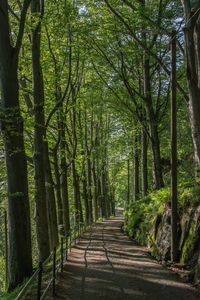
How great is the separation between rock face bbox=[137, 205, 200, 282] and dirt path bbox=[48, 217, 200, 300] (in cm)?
40

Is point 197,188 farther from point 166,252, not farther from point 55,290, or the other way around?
point 55,290

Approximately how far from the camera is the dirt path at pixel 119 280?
18.0 feet

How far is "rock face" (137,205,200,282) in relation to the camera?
20.5ft

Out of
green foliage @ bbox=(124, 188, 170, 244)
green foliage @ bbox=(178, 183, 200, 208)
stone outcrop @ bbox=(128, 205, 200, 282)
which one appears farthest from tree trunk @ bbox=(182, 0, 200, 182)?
stone outcrop @ bbox=(128, 205, 200, 282)

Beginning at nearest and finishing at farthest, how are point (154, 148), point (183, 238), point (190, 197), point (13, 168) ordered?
point (13, 168), point (183, 238), point (190, 197), point (154, 148)

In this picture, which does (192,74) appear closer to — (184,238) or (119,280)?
(184,238)

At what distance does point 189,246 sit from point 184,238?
48 cm

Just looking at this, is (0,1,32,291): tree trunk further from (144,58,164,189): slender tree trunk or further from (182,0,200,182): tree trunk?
(144,58,164,189): slender tree trunk

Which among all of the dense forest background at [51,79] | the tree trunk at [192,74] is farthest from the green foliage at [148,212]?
the tree trunk at [192,74]

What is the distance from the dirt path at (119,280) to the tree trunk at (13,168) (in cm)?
125

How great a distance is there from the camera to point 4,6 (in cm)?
734

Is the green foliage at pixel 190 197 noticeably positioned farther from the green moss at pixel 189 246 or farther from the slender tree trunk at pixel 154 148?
the slender tree trunk at pixel 154 148

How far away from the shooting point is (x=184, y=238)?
7.04 meters

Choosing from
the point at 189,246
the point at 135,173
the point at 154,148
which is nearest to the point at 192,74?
the point at 154,148
